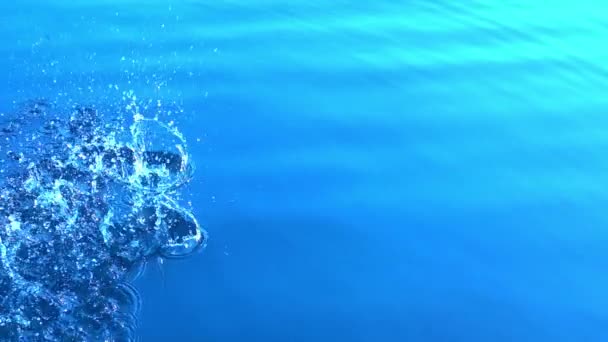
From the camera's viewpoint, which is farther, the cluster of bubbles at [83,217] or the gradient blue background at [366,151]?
the gradient blue background at [366,151]

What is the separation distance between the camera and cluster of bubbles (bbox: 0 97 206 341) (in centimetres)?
424

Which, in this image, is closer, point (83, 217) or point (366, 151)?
point (83, 217)

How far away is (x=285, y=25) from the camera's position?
7434 mm

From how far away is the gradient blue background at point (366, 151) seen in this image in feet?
Answer: 15.4

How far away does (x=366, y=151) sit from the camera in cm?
589

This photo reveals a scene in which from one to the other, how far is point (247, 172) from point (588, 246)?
2892mm

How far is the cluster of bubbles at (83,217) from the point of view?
4238 mm

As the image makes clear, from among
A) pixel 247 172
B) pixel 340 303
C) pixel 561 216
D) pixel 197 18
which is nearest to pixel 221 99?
pixel 247 172

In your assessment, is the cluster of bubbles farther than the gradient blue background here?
No

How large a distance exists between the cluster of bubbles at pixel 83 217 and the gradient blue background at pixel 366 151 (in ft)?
0.58

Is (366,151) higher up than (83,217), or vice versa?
(366,151)

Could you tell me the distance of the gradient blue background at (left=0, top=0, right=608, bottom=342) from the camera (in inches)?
185

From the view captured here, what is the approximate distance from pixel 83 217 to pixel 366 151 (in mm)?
2518

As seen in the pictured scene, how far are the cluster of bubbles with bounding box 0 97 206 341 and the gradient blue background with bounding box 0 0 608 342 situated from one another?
0.18m
